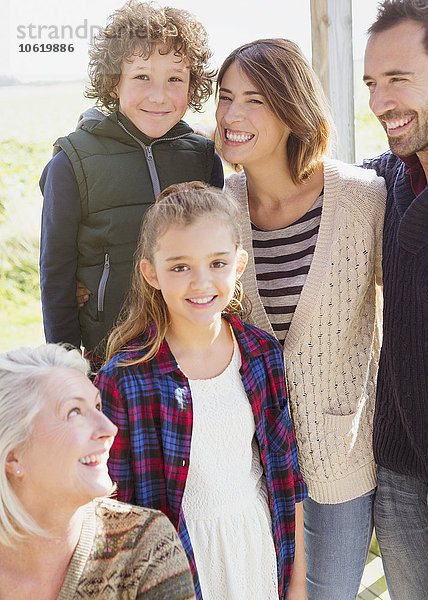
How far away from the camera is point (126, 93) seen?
1.88 metres

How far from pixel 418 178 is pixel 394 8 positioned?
17.5 inches

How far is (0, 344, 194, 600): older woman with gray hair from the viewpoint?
1.34 m

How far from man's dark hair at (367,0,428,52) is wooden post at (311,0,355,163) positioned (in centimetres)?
40

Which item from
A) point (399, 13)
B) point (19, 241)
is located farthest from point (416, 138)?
point (19, 241)

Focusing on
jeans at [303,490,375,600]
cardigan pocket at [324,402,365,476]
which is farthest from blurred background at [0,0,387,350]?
jeans at [303,490,375,600]

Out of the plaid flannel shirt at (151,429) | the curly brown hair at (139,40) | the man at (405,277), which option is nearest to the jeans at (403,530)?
the man at (405,277)

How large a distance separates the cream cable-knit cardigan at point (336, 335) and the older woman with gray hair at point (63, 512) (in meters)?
0.60

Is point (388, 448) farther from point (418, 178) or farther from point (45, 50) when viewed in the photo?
point (45, 50)

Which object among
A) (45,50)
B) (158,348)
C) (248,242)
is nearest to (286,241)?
(248,242)

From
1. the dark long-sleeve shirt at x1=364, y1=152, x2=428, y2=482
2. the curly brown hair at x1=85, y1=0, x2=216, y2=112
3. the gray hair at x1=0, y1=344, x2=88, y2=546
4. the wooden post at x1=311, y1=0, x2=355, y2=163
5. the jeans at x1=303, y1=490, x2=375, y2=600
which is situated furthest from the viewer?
the wooden post at x1=311, y1=0, x2=355, y2=163

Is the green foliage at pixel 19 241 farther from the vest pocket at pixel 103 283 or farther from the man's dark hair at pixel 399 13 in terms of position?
the man's dark hair at pixel 399 13

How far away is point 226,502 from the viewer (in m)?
1.65

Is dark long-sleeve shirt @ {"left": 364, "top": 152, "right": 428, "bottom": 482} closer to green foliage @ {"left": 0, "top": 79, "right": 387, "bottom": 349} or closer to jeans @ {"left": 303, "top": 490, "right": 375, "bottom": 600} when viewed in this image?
jeans @ {"left": 303, "top": 490, "right": 375, "bottom": 600}

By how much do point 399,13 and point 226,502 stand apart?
1.32 m
